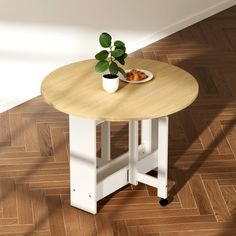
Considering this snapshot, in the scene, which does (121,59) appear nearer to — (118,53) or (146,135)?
(118,53)

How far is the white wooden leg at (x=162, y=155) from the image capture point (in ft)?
17.5

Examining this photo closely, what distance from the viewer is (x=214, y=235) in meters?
5.25

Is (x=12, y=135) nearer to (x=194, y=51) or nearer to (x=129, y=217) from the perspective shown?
(x=129, y=217)

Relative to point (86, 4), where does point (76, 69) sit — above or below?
above

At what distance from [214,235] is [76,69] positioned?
1.31m

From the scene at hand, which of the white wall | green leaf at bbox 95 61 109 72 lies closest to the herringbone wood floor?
the white wall

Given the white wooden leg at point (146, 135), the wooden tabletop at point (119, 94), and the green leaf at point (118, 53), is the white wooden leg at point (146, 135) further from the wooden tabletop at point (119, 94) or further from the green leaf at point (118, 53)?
the green leaf at point (118, 53)

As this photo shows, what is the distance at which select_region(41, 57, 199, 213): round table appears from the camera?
16.5ft

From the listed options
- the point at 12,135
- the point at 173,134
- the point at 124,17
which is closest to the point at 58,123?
the point at 12,135

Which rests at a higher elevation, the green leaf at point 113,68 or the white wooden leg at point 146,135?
the green leaf at point 113,68

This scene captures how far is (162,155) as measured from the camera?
5441mm

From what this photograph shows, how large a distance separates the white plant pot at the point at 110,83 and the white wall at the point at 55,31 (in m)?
1.40

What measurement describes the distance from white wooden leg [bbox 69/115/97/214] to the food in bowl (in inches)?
16.0

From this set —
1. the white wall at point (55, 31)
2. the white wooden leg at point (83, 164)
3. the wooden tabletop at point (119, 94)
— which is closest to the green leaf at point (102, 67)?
the wooden tabletop at point (119, 94)
